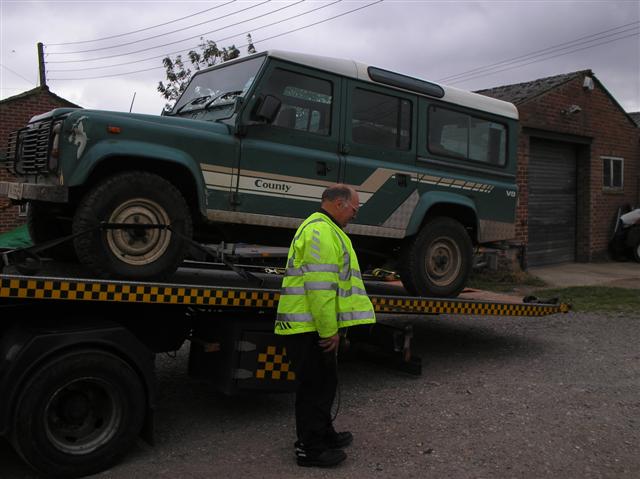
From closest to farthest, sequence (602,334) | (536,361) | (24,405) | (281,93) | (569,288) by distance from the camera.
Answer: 1. (24,405)
2. (281,93)
3. (536,361)
4. (602,334)
5. (569,288)

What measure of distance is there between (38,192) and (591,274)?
12242 millimetres

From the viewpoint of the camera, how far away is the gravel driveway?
4.11 m

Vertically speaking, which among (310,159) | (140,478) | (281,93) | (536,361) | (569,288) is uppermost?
(281,93)

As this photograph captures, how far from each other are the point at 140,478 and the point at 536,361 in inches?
176

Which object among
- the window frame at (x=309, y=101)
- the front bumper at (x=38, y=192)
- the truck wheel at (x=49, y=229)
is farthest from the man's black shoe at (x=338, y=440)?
the truck wheel at (x=49, y=229)

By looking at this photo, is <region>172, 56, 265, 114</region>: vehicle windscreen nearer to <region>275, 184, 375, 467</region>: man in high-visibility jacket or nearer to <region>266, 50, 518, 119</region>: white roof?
<region>266, 50, 518, 119</region>: white roof

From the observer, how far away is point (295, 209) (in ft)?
17.8

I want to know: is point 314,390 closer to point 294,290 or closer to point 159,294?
point 294,290

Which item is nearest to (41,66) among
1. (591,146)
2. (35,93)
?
(35,93)

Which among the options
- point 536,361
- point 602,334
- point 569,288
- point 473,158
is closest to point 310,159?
point 473,158

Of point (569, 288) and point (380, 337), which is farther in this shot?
point (569, 288)

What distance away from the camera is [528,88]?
14758 mm

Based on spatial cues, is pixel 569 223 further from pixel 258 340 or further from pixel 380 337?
pixel 258 340

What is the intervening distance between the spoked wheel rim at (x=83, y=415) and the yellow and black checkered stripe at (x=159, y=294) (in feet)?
1.79
